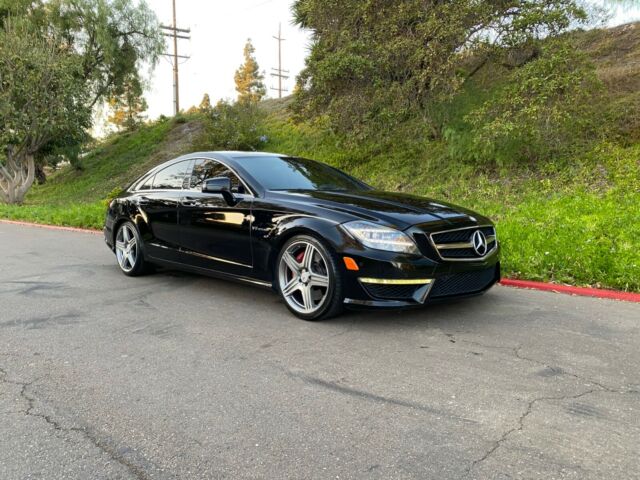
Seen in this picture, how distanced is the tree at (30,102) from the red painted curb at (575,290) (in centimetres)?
1983

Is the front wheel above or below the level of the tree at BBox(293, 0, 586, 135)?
below

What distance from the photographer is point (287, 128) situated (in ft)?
74.0

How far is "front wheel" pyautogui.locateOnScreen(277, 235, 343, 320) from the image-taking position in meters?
4.61

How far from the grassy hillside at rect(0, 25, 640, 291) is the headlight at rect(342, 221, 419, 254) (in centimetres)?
274

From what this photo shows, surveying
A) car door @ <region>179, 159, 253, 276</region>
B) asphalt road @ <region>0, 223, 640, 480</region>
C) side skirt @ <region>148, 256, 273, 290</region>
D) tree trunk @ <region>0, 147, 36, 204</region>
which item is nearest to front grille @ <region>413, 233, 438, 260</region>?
asphalt road @ <region>0, 223, 640, 480</region>

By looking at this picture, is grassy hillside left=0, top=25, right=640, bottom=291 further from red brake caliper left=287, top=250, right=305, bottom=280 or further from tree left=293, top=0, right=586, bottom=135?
red brake caliper left=287, top=250, right=305, bottom=280

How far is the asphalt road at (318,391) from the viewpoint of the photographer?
2.62m

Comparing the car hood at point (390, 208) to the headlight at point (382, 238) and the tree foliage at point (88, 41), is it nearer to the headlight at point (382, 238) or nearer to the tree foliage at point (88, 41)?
the headlight at point (382, 238)

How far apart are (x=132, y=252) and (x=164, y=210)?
104 centimetres

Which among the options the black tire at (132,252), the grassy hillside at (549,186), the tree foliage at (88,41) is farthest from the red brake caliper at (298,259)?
the tree foliage at (88,41)

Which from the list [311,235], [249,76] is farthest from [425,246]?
[249,76]

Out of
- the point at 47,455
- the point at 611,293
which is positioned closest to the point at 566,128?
the point at 611,293

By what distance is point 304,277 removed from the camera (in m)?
4.86

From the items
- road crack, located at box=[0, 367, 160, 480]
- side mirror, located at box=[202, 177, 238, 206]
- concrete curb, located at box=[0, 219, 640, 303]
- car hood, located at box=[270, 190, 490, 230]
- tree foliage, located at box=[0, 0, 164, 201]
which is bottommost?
road crack, located at box=[0, 367, 160, 480]
